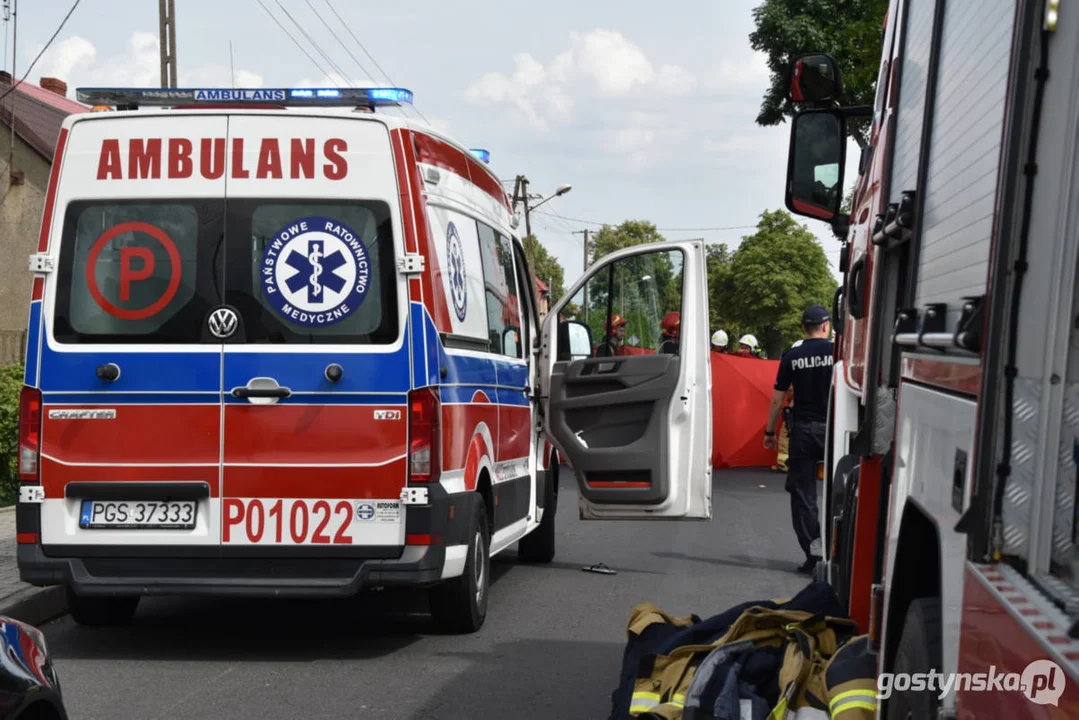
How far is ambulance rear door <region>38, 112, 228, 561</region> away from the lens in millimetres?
6844

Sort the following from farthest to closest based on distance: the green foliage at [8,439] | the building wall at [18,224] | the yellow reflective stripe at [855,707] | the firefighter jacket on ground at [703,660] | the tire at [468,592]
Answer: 1. the building wall at [18,224]
2. the green foliage at [8,439]
3. the tire at [468,592]
4. the firefighter jacket on ground at [703,660]
5. the yellow reflective stripe at [855,707]

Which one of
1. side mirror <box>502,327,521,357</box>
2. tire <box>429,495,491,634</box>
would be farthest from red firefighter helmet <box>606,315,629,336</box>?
tire <box>429,495,491,634</box>

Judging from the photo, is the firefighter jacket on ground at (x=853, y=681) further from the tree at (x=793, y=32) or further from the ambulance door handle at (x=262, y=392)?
the tree at (x=793, y=32)

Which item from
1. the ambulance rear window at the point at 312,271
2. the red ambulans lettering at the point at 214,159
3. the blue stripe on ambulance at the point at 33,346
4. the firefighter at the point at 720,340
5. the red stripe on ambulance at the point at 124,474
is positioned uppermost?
the red ambulans lettering at the point at 214,159

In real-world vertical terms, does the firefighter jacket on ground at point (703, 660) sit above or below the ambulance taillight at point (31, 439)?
below

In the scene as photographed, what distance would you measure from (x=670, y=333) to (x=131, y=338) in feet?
10.7

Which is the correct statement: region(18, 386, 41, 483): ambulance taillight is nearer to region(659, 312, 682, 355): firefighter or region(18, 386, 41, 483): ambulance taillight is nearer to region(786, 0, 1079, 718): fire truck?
region(659, 312, 682, 355): firefighter

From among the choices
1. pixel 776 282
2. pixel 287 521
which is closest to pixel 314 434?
pixel 287 521

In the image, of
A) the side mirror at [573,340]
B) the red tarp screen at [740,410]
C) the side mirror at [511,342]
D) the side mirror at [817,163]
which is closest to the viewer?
the side mirror at [817,163]

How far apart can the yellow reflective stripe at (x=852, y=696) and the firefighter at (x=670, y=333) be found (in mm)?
4800

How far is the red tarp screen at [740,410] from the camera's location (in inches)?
831

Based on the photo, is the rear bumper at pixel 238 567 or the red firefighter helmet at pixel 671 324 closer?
the rear bumper at pixel 238 567

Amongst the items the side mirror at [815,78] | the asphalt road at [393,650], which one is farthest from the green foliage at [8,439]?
the side mirror at [815,78]

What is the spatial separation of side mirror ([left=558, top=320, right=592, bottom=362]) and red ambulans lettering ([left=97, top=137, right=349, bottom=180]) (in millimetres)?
2628
